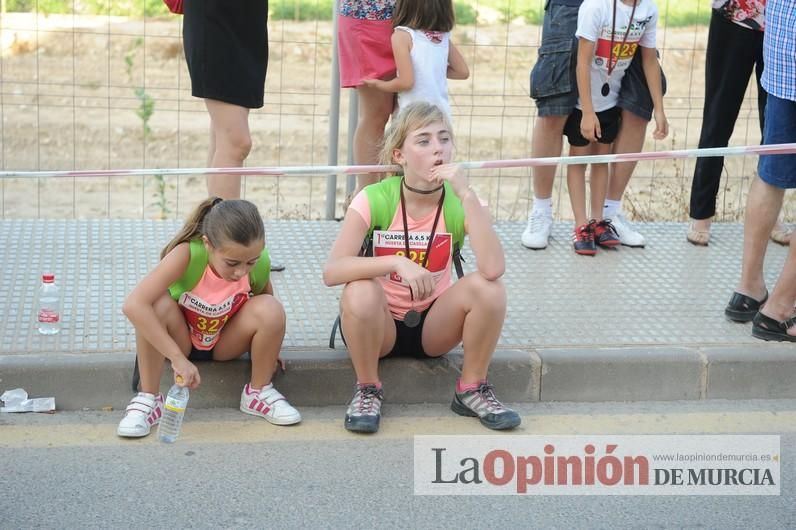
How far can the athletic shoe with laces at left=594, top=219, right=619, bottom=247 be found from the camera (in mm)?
6812

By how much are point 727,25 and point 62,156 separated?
8901mm

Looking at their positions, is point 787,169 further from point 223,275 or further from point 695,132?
point 695,132

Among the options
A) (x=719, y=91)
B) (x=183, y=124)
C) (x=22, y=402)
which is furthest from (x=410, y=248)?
(x=183, y=124)

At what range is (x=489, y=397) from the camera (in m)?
4.70

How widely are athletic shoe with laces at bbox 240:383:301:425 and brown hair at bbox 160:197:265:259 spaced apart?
2.20ft

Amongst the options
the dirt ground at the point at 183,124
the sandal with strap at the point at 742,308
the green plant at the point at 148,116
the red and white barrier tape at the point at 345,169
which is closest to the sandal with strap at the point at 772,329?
the sandal with strap at the point at 742,308

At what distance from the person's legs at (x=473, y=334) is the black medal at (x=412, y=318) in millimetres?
46

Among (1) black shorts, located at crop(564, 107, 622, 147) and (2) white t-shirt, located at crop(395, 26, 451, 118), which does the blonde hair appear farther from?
(1) black shorts, located at crop(564, 107, 622, 147)

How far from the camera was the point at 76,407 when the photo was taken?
477cm

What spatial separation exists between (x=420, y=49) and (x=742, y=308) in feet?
7.00

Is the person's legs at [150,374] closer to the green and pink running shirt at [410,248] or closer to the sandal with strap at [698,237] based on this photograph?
the green and pink running shirt at [410,248]

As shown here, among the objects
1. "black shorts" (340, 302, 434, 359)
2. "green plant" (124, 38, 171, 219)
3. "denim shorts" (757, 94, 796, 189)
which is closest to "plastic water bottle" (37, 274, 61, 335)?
"black shorts" (340, 302, 434, 359)

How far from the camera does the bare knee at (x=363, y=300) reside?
450 cm

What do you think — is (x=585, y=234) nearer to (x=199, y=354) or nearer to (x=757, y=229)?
(x=757, y=229)
